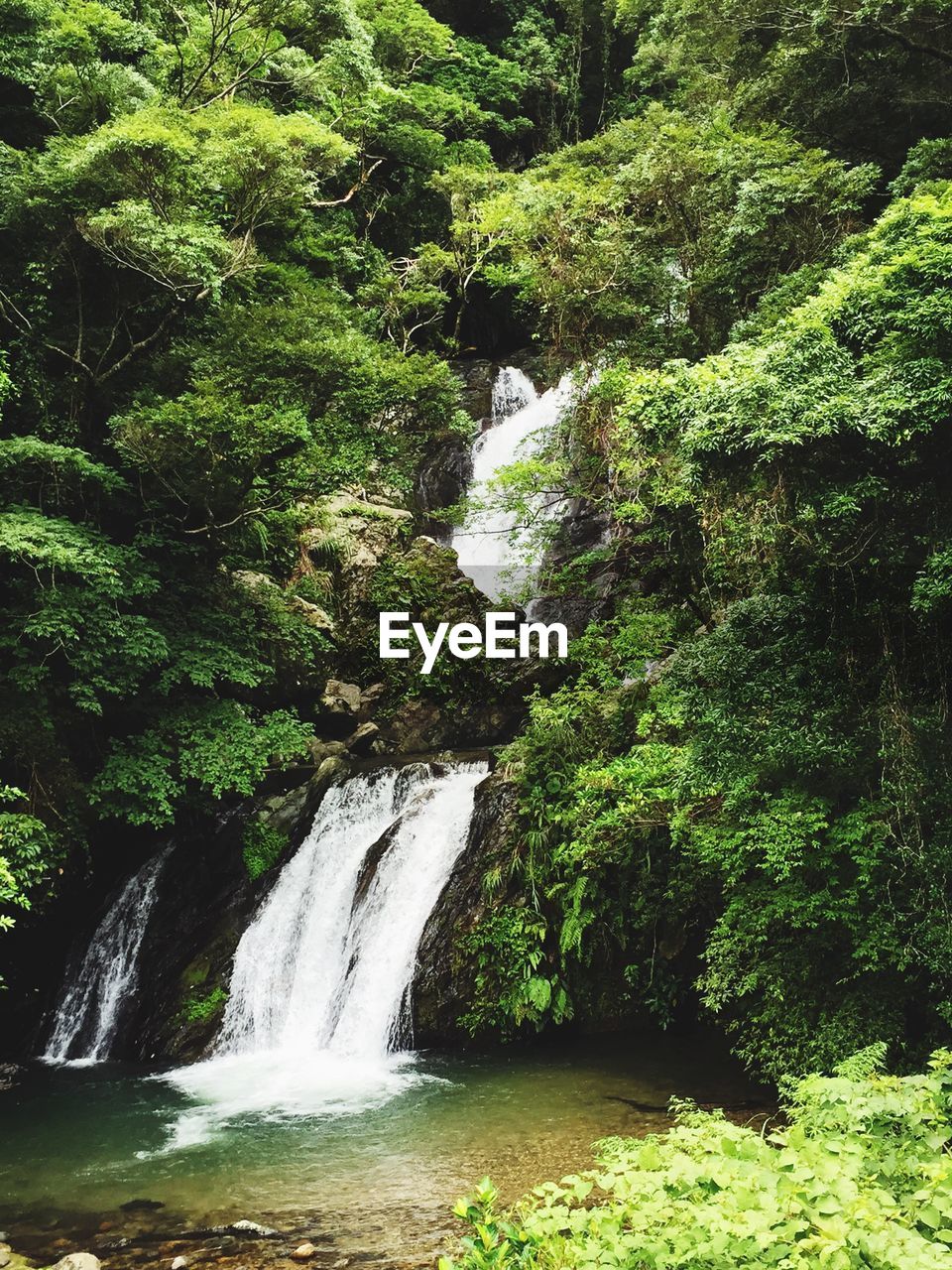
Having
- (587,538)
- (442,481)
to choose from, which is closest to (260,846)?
(587,538)

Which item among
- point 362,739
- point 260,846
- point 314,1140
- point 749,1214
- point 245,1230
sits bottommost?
point 314,1140

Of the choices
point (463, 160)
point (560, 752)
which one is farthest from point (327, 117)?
point (560, 752)

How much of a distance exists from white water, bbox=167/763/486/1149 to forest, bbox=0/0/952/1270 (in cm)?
79

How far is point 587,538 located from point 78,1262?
1516 centimetres

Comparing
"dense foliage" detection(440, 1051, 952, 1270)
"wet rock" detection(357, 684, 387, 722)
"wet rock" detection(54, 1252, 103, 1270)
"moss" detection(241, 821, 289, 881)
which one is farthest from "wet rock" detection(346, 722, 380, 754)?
"dense foliage" detection(440, 1051, 952, 1270)

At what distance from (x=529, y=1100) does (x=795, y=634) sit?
5348 mm

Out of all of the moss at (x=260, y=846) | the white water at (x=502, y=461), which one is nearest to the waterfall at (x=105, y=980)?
the moss at (x=260, y=846)

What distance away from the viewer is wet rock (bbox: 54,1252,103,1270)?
5887mm

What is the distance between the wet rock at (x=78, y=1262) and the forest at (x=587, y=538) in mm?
2855

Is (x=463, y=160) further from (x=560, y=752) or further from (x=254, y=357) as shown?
(x=560, y=752)

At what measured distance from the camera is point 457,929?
11117mm

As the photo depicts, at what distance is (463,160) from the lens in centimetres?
2466

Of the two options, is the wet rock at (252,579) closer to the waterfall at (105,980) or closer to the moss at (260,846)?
the moss at (260,846)

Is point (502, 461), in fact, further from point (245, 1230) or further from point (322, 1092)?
point (245, 1230)
